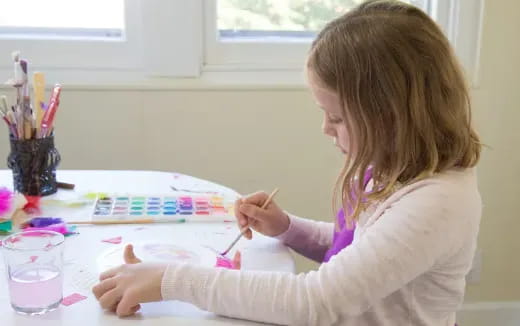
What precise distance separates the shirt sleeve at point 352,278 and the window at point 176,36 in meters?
Answer: 0.99

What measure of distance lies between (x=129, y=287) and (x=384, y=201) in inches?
12.6

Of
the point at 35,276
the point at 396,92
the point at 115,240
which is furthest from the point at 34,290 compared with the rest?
the point at 396,92

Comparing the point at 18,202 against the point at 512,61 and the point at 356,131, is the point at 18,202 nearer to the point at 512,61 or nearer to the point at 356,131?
the point at 356,131

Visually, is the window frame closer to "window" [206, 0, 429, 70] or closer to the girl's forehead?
"window" [206, 0, 429, 70]

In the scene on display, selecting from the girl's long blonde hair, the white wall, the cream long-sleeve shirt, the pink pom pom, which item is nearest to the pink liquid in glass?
the cream long-sleeve shirt

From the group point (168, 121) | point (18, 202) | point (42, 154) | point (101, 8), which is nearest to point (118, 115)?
point (168, 121)

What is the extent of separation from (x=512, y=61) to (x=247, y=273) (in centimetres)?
127

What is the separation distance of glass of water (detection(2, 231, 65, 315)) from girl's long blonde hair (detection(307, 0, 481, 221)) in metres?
0.37

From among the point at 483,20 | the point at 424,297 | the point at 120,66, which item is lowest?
the point at 424,297

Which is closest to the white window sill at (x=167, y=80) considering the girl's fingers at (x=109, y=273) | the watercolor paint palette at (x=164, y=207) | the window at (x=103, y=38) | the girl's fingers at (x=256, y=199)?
the window at (x=103, y=38)

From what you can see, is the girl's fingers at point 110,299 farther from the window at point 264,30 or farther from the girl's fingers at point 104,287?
the window at point 264,30

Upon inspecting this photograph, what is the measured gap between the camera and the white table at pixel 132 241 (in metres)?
0.70

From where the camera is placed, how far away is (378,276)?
70 centimetres

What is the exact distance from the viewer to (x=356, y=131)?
777 millimetres
